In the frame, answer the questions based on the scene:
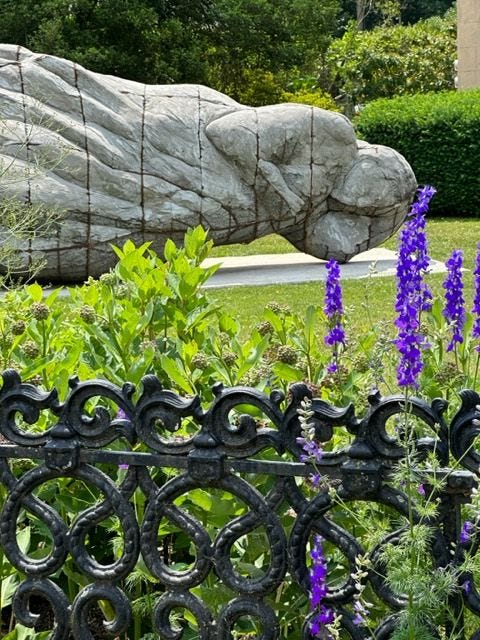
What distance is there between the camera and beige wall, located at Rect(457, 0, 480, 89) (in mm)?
23656

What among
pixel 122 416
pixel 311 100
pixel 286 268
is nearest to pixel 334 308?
pixel 122 416

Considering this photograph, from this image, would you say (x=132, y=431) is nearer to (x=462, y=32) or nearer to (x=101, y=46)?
(x=101, y=46)

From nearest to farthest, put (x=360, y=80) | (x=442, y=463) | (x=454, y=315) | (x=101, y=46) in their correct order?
1. (x=442, y=463)
2. (x=454, y=315)
3. (x=101, y=46)
4. (x=360, y=80)

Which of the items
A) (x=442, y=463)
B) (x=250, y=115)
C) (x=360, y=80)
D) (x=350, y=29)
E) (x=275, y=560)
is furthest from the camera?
(x=350, y=29)

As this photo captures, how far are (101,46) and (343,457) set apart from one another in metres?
19.9

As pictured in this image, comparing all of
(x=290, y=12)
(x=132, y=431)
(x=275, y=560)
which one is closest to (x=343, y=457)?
(x=275, y=560)

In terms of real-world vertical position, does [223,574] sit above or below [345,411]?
below

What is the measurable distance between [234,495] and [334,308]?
27.8 inches

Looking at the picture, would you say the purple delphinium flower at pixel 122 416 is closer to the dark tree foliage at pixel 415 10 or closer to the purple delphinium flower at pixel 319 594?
the purple delphinium flower at pixel 319 594

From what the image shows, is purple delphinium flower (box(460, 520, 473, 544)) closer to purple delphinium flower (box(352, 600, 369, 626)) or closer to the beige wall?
purple delphinium flower (box(352, 600, 369, 626))

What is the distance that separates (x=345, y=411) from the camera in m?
2.10


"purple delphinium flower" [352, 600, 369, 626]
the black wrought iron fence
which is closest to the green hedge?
the black wrought iron fence

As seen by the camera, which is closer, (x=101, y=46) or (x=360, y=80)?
(x=101, y=46)

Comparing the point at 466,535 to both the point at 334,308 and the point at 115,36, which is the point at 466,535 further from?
the point at 115,36
